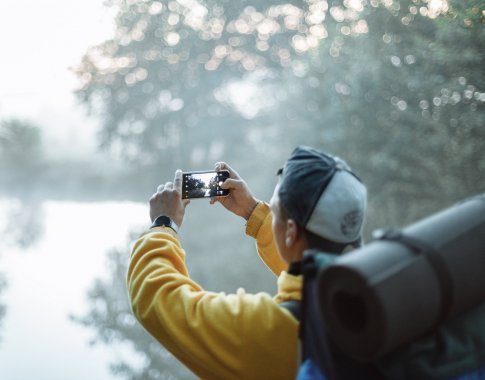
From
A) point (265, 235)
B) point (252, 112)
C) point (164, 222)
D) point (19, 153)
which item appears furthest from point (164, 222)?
point (252, 112)

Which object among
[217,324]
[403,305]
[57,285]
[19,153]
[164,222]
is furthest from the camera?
[19,153]

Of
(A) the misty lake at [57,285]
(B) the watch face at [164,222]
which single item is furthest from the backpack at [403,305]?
(A) the misty lake at [57,285]

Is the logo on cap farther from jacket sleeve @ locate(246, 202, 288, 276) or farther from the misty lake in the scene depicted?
the misty lake

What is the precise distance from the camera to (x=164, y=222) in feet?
2.81

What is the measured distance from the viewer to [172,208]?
893 mm

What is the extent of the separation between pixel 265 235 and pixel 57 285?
205 centimetres

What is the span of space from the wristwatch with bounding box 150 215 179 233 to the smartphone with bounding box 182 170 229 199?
123 millimetres

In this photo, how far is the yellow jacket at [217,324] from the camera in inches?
26.4

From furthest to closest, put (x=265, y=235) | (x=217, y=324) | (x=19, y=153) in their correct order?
(x=19, y=153), (x=265, y=235), (x=217, y=324)

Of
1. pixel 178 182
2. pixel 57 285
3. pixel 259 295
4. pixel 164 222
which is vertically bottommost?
pixel 259 295

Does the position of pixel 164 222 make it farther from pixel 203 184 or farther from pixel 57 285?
pixel 57 285

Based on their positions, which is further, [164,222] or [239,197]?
[239,197]

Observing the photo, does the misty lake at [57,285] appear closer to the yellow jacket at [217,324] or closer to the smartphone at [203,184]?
the smartphone at [203,184]

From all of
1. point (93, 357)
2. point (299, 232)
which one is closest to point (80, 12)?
point (93, 357)
